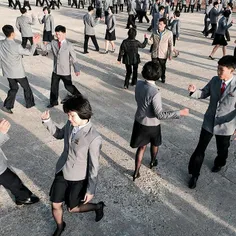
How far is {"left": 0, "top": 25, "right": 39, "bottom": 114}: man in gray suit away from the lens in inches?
212

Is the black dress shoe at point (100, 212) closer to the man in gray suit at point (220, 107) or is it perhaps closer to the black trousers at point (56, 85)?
the man in gray suit at point (220, 107)

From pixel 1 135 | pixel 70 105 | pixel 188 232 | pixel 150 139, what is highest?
pixel 70 105

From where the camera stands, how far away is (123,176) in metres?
4.29

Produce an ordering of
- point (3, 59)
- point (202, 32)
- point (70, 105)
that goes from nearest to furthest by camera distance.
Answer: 1. point (70, 105)
2. point (3, 59)
3. point (202, 32)

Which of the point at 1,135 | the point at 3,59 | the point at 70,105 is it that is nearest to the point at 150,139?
the point at 70,105

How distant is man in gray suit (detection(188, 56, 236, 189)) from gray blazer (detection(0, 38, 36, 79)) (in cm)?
335

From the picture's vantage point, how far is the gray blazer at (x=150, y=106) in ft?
11.4

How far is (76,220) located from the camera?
11.5ft

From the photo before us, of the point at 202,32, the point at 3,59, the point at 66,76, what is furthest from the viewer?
the point at 202,32

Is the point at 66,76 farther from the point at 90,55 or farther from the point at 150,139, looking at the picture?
the point at 90,55

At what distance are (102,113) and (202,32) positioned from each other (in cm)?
1093

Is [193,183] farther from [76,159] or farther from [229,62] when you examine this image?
[76,159]

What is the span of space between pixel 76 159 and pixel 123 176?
5.36 feet

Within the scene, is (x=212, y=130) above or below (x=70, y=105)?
below
